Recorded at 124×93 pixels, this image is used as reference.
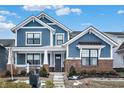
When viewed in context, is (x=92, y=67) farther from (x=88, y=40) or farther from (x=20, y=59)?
(x=20, y=59)

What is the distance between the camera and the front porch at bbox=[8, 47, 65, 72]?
1341 inches

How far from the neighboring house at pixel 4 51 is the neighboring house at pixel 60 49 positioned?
1.16 feet

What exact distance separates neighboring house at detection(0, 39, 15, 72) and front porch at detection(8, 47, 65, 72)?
1.47 feet

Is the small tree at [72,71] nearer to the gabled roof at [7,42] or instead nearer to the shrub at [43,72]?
the shrub at [43,72]

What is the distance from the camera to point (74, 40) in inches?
1378

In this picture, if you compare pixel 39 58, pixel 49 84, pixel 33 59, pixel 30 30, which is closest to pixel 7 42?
pixel 30 30

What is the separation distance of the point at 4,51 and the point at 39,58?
76.9 inches

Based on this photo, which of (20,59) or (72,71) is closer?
(72,71)

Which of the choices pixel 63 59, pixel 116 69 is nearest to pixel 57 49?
pixel 63 59

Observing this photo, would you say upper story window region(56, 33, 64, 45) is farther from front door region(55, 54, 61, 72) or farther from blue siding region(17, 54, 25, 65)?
blue siding region(17, 54, 25, 65)

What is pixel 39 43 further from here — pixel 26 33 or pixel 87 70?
pixel 87 70

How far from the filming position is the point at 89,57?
3481 centimetres

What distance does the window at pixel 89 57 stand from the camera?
1366 inches

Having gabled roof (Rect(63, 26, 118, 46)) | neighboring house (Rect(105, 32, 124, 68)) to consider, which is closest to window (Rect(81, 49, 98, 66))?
gabled roof (Rect(63, 26, 118, 46))
